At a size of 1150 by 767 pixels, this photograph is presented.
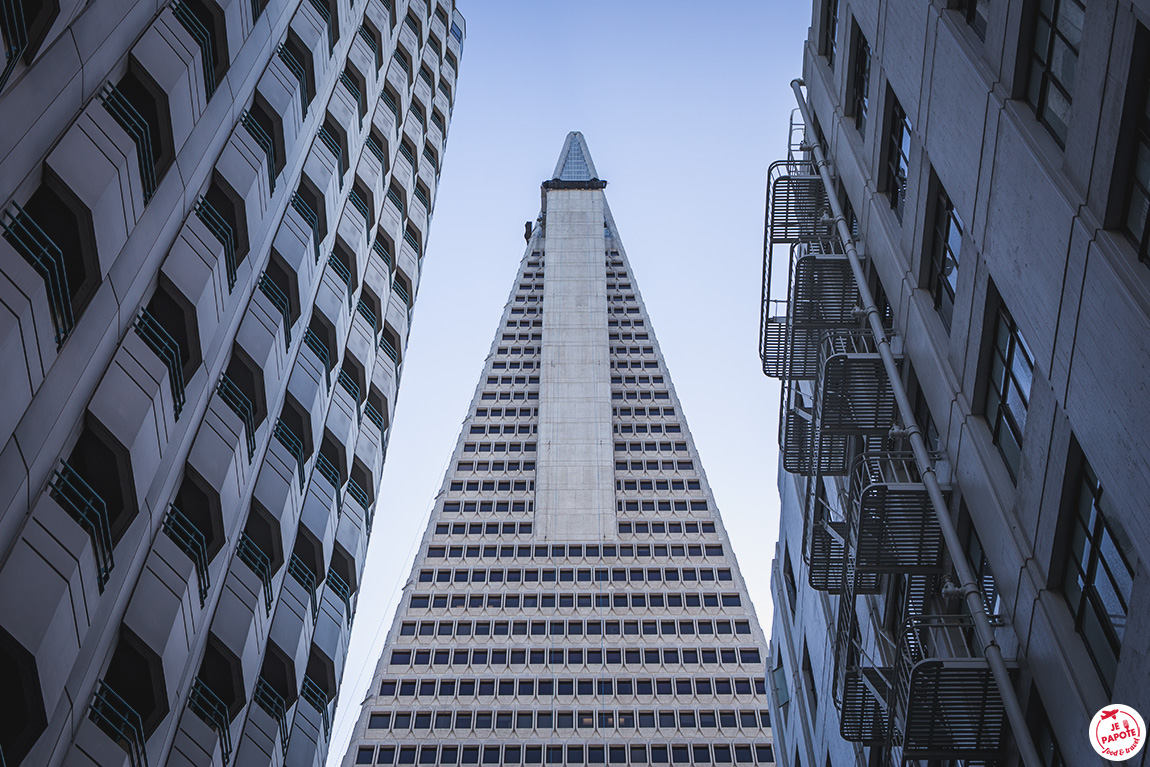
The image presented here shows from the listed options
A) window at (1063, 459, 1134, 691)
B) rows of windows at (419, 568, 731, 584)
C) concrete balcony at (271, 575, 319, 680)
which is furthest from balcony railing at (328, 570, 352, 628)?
rows of windows at (419, 568, 731, 584)

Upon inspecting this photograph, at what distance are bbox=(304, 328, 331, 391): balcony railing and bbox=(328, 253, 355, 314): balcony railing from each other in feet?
8.03

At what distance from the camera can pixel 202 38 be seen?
1905cm

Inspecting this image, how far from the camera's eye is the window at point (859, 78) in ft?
72.5

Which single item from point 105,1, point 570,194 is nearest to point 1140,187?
point 105,1

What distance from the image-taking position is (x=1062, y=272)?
11.7 m

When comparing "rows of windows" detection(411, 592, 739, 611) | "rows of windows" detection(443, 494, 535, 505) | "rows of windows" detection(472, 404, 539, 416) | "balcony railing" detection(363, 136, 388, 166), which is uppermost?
"rows of windows" detection(472, 404, 539, 416)

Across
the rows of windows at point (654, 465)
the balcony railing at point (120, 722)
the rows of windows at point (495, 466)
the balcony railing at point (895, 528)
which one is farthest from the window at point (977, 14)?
the rows of windows at point (495, 466)

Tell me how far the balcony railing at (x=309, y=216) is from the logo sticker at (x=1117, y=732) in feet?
70.5

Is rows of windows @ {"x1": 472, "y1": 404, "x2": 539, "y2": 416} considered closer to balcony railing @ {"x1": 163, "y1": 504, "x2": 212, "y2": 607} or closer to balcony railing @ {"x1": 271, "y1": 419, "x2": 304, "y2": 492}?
balcony railing @ {"x1": 271, "y1": 419, "x2": 304, "y2": 492}

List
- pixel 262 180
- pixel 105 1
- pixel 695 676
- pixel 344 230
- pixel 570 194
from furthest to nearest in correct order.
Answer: pixel 570 194 → pixel 695 676 → pixel 344 230 → pixel 262 180 → pixel 105 1

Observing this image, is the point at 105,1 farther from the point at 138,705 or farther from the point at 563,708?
the point at 563,708

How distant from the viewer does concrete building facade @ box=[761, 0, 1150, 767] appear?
10602 millimetres

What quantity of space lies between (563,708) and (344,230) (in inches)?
1941

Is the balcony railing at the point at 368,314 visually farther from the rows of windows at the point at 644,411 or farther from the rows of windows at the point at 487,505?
the rows of windows at the point at 644,411
